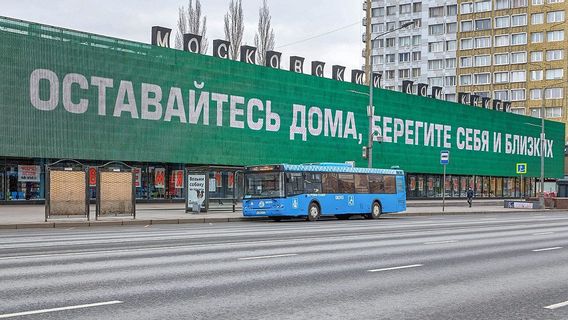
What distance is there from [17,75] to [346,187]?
2160cm

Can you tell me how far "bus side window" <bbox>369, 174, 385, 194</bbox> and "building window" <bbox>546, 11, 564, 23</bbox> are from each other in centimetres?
8980

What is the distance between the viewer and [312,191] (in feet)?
106

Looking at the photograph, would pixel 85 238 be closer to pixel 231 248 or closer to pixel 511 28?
pixel 231 248

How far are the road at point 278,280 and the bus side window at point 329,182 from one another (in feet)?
47.6

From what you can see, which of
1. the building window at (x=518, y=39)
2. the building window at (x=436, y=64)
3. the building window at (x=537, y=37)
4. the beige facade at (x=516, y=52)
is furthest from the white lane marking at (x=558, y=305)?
the building window at (x=436, y=64)

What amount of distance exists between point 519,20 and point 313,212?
96.1 m

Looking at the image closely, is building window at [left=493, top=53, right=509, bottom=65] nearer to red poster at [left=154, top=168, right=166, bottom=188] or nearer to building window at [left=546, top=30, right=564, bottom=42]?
building window at [left=546, top=30, right=564, bottom=42]

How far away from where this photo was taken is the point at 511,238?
69.8 feet

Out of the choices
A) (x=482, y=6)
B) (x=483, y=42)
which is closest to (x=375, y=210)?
(x=483, y=42)

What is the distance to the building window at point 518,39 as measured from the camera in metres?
117

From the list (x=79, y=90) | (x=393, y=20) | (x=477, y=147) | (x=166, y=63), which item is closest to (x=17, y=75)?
(x=79, y=90)

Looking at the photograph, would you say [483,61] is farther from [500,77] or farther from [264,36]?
[264,36]

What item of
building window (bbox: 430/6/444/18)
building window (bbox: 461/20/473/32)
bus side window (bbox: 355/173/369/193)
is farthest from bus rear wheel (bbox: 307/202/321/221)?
building window (bbox: 430/6/444/18)

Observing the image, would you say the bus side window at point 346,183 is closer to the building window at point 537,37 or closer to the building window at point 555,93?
the building window at point 555,93
